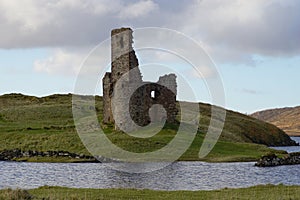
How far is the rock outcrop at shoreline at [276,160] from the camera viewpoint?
52844 millimetres

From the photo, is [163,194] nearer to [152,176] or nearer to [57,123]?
[152,176]

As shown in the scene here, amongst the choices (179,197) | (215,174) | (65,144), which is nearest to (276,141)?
(65,144)

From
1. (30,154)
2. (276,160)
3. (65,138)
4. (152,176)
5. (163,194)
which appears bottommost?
(163,194)

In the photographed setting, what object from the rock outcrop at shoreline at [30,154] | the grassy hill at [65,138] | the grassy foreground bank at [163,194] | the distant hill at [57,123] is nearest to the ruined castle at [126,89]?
the grassy hill at [65,138]

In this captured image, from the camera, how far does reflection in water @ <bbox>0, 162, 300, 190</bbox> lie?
36.6 m

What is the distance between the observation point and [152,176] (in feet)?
140

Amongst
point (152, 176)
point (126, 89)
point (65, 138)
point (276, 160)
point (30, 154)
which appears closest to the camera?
point (152, 176)

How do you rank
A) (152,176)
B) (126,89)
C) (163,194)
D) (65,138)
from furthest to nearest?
(126,89), (65,138), (152,176), (163,194)

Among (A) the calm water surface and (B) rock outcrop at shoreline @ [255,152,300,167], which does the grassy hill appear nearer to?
(B) rock outcrop at shoreline @ [255,152,300,167]

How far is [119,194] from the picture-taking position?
92.0 ft

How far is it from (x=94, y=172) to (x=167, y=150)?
15.2 m

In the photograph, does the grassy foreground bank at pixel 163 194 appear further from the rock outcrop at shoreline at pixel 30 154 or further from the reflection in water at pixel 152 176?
the rock outcrop at shoreline at pixel 30 154

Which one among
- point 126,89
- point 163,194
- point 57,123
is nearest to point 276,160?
point 126,89

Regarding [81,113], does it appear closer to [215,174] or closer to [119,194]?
[215,174]
